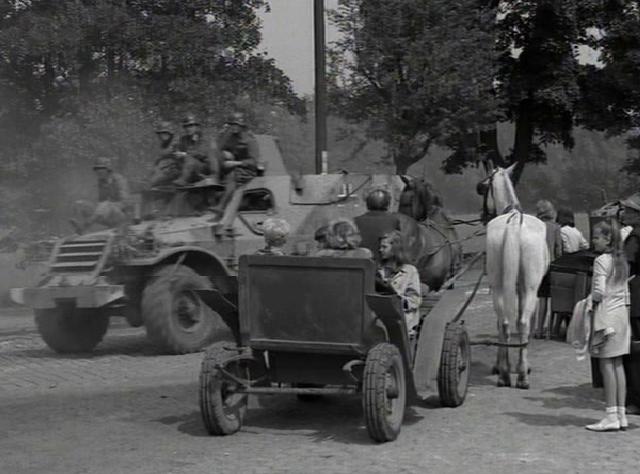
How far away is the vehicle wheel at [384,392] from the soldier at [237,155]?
703cm

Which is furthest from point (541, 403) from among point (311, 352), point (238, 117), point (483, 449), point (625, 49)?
point (625, 49)

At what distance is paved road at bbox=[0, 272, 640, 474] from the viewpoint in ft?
23.9

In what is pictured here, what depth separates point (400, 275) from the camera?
841cm

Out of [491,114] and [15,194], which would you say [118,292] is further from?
[491,114]

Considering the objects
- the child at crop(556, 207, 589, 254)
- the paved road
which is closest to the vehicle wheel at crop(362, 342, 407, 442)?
the paved road

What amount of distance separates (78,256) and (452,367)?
601cm

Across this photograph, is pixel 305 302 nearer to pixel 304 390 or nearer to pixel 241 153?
pixel 304 390

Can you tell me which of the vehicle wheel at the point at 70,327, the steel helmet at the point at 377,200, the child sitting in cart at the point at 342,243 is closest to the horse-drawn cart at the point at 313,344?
the child sitting in cart at the point at 342,243

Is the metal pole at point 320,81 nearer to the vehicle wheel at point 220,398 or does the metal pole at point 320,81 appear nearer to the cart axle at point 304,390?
the vehicle wheel at point 220,398

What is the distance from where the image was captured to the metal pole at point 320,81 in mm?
18141

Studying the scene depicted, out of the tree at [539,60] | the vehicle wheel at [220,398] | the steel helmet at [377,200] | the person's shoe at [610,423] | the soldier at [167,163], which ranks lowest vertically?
the person's shoe at [610,423]

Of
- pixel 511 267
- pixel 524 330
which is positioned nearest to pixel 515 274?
pixel 511 267

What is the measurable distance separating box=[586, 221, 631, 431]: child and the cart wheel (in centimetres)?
119

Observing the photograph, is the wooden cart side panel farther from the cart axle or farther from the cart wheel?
the cart wheel
